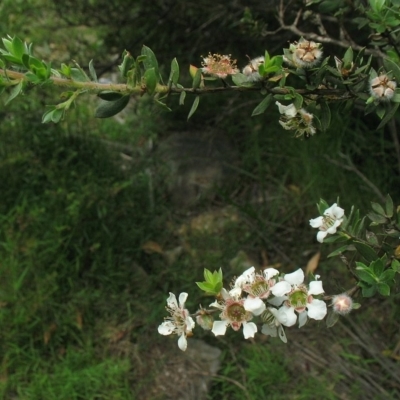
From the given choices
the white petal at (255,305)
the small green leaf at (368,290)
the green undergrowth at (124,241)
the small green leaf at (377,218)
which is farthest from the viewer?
the green undergrowth at (124,241)

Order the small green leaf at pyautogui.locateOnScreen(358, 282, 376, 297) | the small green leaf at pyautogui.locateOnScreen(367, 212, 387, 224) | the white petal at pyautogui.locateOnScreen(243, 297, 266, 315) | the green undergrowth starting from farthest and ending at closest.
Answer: the green undergrowth → the small green leaf at pyautogui.locateOnScreen(367, 212, 387, 224) → the small green leaf at pyautogui.locateOnScreen(358, 282, 376, 297) → the white petal at pyautogui.locateOnScreen(243, 297, 266, 315)

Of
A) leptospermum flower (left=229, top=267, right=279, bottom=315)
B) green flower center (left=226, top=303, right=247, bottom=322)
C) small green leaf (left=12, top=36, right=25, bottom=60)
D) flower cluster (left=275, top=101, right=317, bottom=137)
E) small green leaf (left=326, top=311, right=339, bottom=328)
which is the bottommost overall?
Result: small green leaf (left=326, top=311, right=339, bottom=328)

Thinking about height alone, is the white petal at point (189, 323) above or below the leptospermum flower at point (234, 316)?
below

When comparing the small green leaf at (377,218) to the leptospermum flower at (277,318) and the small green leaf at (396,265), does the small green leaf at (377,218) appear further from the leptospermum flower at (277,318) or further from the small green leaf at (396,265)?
the leptospermum flower at (277,318)

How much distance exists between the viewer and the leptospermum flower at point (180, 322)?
3.69 ft

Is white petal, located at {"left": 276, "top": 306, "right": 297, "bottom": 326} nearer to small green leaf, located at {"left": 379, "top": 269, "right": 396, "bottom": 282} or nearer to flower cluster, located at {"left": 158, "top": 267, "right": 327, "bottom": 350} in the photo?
flower cluster, located at {"left": 158, "top": 267, "right": 327, "bottom": 350}

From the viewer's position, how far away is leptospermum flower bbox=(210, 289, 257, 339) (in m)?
1.06

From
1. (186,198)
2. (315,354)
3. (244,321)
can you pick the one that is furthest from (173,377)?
(244,321)

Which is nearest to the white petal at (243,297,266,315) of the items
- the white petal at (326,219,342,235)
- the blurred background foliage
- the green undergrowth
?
the white petal at (326,219,342,235)

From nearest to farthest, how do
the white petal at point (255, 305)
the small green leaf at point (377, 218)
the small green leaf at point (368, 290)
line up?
the white petal at point (255, 305), the small green leaf at point (368, 290), the small green leaf at point (377, 218)

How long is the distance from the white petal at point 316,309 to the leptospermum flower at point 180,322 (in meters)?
0.22

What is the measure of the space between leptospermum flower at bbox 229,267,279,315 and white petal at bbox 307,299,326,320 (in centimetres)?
8

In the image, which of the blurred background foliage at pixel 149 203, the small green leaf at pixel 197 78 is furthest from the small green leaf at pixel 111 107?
the blurred background foliage at pixel 149 203

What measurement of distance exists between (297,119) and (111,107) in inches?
14.3
